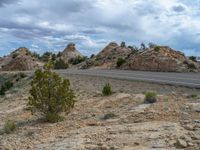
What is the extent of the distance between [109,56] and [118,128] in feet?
150

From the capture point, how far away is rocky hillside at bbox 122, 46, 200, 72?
4156cm

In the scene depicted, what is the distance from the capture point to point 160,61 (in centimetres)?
4278

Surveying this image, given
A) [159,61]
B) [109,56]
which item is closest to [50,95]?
[159,61]

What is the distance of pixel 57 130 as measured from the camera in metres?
13.5

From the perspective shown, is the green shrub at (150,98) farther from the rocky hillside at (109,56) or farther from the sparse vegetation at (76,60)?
the sparse vegetation at (76,60)

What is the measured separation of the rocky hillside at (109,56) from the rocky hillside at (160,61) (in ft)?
22.0

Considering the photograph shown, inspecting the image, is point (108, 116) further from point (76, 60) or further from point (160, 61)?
point (76, 60)

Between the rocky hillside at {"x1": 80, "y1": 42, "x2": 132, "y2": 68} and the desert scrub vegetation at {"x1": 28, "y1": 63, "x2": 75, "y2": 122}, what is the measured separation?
119ft

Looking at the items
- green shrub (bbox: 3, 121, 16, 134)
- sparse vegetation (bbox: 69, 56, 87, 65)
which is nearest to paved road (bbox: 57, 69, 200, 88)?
green shrub (bbox: 3, 121, 16, 134)

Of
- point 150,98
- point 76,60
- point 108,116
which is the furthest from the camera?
point 76,60

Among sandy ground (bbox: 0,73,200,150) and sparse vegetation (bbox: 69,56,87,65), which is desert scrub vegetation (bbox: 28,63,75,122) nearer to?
sandy ground (bbox: 0,73,200,150)

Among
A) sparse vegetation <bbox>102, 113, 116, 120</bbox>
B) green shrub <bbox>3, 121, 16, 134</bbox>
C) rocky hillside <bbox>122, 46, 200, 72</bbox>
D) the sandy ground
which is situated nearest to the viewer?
the sandy ground

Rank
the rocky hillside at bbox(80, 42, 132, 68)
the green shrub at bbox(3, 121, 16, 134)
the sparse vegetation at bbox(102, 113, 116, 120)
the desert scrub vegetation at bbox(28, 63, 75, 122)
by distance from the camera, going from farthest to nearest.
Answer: the rocky hillside at bbox(80, 42, 132, 68) → the desert scrub vegetation at bbox(28, 63, 75, 122) → the green shrub at bbox(3, 121, 16, 134) → the sparse vegetation at bbox(102, 113, 116, 120)

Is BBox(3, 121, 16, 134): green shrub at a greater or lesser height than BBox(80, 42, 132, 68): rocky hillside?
lesser
